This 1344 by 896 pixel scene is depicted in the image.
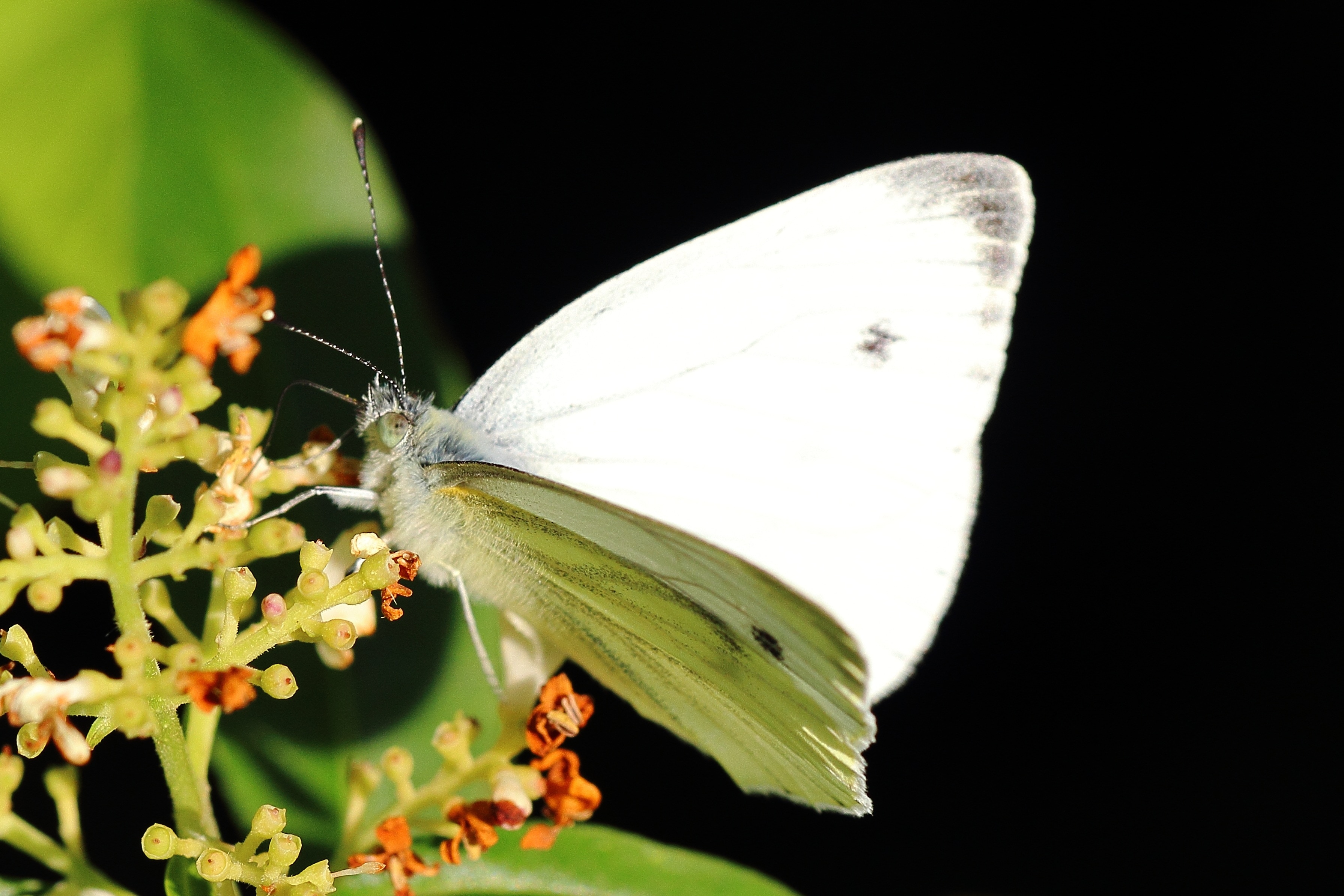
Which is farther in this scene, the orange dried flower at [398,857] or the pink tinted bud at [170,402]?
the orange dried flower at [398,857]

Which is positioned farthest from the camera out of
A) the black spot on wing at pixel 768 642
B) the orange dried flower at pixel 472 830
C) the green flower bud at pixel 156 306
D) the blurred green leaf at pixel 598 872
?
the blurred green leaf at pixel 598 872

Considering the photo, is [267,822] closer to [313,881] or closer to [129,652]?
[313,881]

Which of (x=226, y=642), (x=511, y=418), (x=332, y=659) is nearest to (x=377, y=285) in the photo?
(x=511, y=418)

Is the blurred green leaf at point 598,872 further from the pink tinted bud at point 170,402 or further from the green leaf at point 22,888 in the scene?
the pink tinted bud at point 170,402

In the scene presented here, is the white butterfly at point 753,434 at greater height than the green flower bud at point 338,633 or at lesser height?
greater

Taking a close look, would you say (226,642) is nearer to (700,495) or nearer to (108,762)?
(700,495)

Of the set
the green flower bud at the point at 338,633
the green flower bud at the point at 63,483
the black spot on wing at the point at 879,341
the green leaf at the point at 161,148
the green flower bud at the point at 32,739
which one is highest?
the green leaf at the point at 161,148

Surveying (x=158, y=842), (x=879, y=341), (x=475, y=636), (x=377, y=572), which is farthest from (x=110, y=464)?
(x=879, y=341)

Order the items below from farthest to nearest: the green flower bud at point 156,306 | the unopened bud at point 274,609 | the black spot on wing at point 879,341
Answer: the black spot on wing at point 879,341
the unopened bud at point 274,609
the green flower bud at point 156,306

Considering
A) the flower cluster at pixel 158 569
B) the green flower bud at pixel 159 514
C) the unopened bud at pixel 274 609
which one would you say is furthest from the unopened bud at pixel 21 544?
the unopened bud at pixel 274 609
